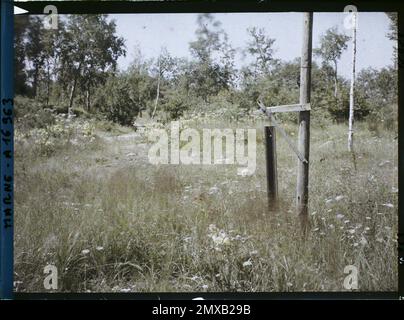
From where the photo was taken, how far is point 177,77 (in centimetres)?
446

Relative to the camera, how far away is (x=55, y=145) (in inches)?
176

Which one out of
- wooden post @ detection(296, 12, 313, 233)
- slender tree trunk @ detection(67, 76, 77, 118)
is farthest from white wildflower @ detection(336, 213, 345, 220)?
slender tree trunk @ detection(67, 76, 77, 118)

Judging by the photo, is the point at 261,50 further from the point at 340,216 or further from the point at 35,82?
the point at 35,82

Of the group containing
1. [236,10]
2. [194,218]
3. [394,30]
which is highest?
[236,10]

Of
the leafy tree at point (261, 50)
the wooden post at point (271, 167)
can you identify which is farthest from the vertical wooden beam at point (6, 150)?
the wooden post at point (271, 167)

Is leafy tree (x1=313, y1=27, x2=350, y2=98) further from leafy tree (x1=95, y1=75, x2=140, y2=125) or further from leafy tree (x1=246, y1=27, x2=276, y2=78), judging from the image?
leafy tree (x1=95, y1=75, x2=140, y2=125)

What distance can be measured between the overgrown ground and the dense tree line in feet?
0.74

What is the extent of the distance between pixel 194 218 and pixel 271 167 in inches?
32.4

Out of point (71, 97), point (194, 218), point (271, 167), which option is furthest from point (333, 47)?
point (71, 97)

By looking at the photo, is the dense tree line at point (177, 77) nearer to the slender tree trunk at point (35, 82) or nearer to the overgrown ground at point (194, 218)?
the slender tree trunk at point (35, 82)

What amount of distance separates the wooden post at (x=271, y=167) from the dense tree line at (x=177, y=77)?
0.98 feet

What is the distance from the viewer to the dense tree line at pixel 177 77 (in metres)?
4.39
